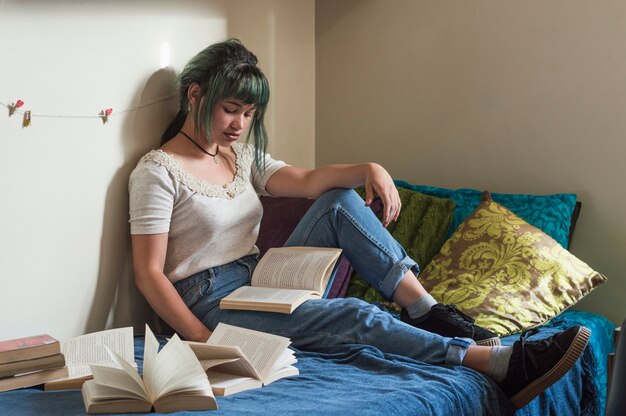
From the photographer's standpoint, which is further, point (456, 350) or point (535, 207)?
point (535, 207)

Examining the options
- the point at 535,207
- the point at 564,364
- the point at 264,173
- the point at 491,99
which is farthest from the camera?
the point at 491,99

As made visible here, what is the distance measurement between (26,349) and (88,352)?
235mm

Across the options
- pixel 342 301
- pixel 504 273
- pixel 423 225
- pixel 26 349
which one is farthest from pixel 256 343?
pixel 423 225

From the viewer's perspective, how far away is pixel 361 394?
165cm

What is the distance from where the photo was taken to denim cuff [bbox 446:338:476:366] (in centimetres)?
186

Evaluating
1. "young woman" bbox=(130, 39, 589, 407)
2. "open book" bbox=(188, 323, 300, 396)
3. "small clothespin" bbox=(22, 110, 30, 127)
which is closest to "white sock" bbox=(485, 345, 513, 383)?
"young woman" bbox=(130, 39, 589, 407)

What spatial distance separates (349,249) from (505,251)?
0.57 metres

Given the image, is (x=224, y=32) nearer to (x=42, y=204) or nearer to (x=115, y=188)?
(x=115, y=188)

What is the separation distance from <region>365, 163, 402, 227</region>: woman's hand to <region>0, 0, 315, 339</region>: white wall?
2.02 ft

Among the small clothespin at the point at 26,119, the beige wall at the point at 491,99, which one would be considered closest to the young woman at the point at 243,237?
the small clothespin at the point at 26,119

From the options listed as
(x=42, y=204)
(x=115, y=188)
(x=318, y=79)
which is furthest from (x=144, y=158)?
(x=318, y=79)

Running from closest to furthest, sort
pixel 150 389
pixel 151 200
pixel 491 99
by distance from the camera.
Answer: pixel 150 389 → pixel 151 200 → pixel 491 99

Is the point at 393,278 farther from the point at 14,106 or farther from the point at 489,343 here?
the point at 14,106

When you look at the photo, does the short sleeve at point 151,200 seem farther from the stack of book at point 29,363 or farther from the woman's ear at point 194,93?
the stack of book at point 29,363
